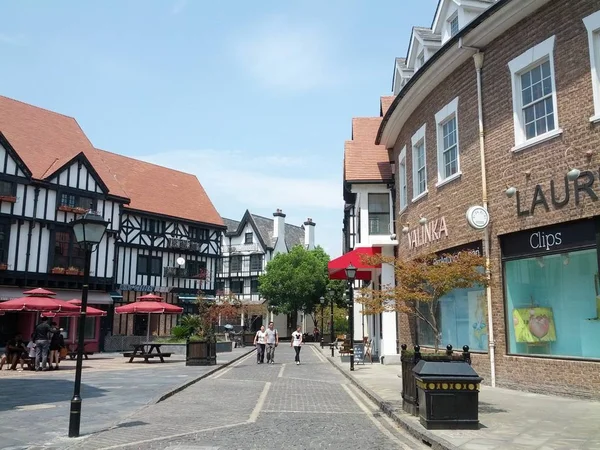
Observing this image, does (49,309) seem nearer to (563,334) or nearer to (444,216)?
(444,216)

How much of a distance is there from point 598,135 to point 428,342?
899 cm

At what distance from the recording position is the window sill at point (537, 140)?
37.5ft

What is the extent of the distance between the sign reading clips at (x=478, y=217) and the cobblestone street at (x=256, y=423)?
15.4 feet

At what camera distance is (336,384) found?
16.0m

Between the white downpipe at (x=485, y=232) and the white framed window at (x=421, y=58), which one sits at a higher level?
the white framed window at (x=421, y=58)

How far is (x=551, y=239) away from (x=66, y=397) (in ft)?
35.7

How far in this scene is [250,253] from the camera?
60.2 m

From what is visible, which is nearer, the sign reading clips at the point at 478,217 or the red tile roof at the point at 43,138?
the sign reading clips at the point at 478,217

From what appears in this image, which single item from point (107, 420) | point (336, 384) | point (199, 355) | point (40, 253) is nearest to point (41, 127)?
point (40, 253)

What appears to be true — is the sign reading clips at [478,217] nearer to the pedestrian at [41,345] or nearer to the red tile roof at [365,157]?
the red tile roof at [365,157]

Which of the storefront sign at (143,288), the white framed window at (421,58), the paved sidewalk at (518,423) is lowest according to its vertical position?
the paved sidewalk at (518,423)

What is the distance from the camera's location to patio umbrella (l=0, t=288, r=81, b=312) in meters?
20.9

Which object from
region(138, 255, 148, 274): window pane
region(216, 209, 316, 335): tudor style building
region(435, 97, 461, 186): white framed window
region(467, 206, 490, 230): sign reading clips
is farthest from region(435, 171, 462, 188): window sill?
region(216, 209, 316, 335): tudor style building

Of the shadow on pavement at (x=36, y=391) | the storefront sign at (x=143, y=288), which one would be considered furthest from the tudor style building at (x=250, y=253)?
the shadow on pavement at (x=36, y=391)
